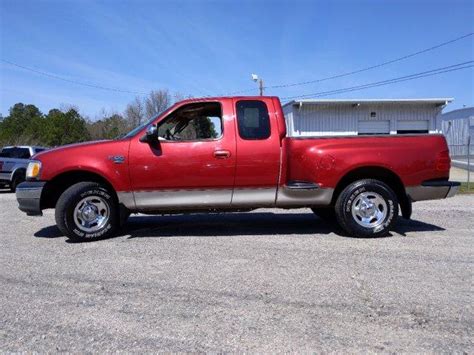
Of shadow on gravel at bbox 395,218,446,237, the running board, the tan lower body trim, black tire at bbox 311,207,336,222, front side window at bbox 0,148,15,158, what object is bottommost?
shadow on gravel at bbox 395,218,446,237

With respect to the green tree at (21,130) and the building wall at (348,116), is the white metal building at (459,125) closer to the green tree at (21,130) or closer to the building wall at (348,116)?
the building wall at (348,116)

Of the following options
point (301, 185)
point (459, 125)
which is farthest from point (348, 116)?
point (301, 185)

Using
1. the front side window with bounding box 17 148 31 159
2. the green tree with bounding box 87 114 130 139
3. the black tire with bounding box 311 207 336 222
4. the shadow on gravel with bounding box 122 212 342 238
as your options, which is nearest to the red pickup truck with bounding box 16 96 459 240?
the shadow on gravel with bounding box 122 212 342 238

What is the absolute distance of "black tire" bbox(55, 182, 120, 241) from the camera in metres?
6.03

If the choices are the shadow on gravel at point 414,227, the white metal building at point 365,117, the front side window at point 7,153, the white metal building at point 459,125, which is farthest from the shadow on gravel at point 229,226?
the white metal building at point 459,125

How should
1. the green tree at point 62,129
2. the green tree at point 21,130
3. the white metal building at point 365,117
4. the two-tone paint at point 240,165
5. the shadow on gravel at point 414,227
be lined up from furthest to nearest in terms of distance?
the green tree at point 62,129 < the green tree at point 21,130 < the white metal building at point 365,117 < the shadow on gravel at point 414,227 < the two-tone paint at point 240,165

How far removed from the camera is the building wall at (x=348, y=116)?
28.7 m

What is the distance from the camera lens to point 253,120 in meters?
6.23

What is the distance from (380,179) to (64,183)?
4738 mm

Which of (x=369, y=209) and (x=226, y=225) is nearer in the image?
(x=369, y=209)

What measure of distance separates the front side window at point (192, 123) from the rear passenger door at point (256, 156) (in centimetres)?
37

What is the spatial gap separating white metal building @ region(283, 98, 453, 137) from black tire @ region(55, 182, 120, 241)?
2320cm

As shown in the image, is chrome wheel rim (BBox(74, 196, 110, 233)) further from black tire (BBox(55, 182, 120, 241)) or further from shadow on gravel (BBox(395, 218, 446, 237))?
shadow on gravel (BBox(395, 218, 446, 237))

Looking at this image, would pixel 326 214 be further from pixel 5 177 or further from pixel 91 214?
pixel 5 177
